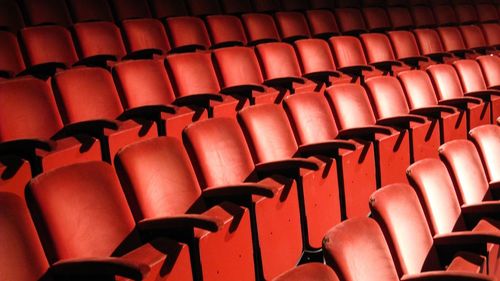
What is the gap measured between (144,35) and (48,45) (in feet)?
0.39

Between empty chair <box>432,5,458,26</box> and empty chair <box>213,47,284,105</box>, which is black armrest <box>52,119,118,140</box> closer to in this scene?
empty chair <box>213,47,284,105</box>

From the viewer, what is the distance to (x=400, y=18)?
3.07 ft

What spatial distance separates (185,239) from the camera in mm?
268

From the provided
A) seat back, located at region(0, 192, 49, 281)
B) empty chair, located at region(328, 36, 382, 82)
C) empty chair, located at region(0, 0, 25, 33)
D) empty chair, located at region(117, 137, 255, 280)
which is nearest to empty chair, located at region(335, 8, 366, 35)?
empty chair, located at region(328, 36, 382, 82)

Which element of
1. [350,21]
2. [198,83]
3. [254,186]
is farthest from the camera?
[350,21]

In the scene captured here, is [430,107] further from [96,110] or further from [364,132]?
[96,110]

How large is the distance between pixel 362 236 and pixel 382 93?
0.34m

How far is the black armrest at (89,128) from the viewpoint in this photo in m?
0.35

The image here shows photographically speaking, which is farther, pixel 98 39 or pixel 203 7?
pixel 203 7

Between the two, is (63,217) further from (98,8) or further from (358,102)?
(98,8)

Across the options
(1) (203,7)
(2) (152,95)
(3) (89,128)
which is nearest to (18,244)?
(3) (89,128)

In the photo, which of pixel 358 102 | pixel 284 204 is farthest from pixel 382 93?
pixel 284 204

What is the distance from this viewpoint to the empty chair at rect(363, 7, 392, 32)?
0.89 m

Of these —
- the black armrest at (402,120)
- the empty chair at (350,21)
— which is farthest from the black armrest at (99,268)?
the empty chair at (350,21)
